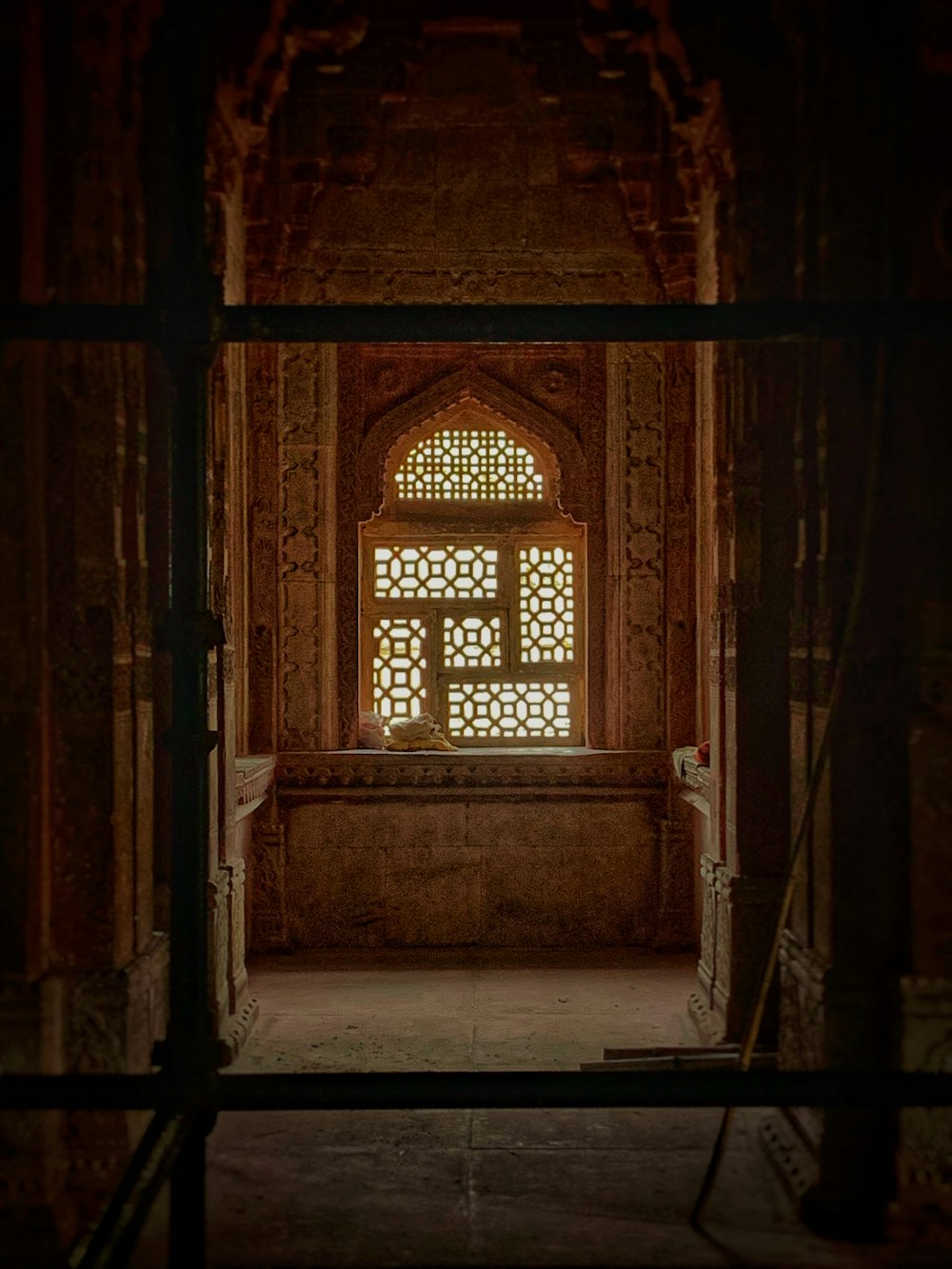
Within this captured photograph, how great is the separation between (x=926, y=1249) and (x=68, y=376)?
11.8 ft

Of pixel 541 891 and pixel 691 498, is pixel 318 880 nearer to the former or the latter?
pixel 541 891

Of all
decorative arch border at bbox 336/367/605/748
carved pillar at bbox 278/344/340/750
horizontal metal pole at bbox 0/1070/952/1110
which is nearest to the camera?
horizontal metal pole at bbox 0/1070/952/1110

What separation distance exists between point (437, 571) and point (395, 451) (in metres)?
0.88

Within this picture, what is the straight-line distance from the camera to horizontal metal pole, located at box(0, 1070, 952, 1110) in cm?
226

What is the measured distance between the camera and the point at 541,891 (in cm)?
751

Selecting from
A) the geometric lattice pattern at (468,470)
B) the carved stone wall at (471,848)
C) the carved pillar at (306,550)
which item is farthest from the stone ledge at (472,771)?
the geometric lattice pattern at (468,470)

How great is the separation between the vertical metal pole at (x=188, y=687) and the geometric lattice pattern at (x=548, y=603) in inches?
222

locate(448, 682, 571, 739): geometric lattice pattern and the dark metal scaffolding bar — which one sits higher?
the dark metal scaffolding bar

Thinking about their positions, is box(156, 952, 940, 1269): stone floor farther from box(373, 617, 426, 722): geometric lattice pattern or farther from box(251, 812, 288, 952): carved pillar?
box(373, 617, 426, 722): geometric lattice pattern

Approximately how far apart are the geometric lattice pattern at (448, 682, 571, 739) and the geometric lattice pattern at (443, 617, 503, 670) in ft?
0.50

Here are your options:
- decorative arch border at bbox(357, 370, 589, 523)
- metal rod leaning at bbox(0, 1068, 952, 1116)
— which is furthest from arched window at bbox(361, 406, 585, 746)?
metal rod leaning at bbox(0, 1068, 952, 1116)

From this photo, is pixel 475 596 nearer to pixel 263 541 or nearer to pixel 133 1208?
pixel 263 541

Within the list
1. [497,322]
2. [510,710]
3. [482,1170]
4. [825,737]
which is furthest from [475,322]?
[510,710]

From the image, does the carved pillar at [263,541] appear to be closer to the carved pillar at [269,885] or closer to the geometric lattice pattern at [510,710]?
the carved pillar at [269,885]
